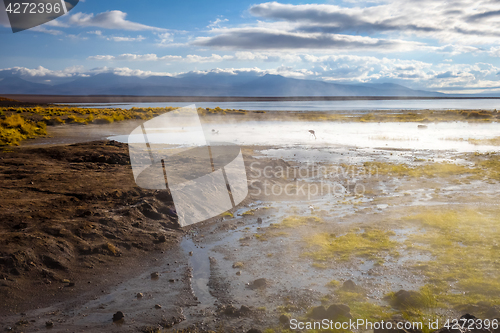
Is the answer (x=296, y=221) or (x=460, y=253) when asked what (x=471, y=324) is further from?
(x=296, y=221)

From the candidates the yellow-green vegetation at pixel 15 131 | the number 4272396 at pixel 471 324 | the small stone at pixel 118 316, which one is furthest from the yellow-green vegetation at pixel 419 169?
the yellow-green vegetation at pixel 15 131

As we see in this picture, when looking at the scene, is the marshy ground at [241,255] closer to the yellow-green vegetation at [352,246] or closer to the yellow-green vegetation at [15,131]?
the yellow-green vegetation at [352,246]

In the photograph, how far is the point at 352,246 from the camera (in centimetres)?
864

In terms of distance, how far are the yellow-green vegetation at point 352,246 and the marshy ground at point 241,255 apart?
5cm

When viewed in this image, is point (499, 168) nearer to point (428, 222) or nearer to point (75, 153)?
point (428, 222)

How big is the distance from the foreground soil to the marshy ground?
1.3 inches

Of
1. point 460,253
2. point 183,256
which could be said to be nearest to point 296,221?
point 183,256

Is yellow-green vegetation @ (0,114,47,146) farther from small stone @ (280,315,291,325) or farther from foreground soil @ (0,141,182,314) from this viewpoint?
small stone @ (280,315,291,325)

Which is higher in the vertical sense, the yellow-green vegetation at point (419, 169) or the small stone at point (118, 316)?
the yellow-green vegetation at point (419, 169)

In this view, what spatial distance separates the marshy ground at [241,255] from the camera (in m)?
5.82

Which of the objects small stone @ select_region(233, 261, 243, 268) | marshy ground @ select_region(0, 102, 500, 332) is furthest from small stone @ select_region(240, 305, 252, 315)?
small stone @ select_region(233, 261, 243, 268)

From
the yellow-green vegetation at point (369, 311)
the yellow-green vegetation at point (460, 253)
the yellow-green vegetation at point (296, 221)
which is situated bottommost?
the yellow-green vegetation at point (460, 253)

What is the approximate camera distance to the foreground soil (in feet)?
21.8

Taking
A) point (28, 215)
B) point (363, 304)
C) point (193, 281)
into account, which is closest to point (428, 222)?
point (363, 304)
